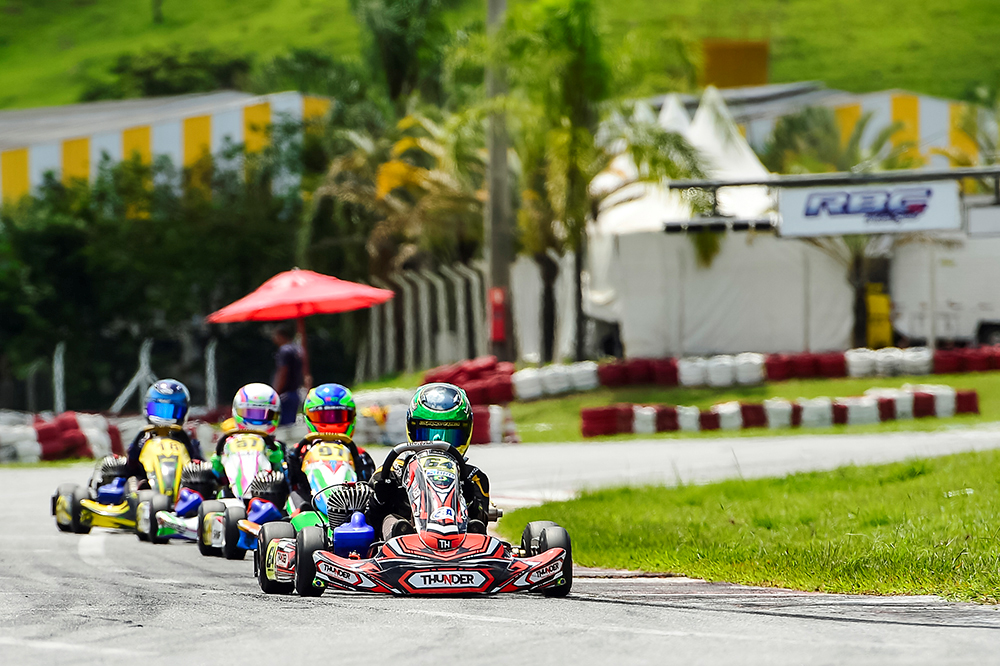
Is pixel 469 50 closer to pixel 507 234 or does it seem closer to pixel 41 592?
pixel 507 234

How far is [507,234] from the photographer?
24406 millimetres

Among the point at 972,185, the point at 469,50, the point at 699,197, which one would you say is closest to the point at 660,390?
the point at 699,197

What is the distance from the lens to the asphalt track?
522cm

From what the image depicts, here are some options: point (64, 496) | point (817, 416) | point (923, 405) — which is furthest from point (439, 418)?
point (923, 405)

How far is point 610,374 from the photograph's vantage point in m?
24.1

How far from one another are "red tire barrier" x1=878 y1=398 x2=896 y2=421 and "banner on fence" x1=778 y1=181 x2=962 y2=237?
2.44 metres

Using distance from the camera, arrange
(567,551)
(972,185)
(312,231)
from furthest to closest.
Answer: (972,185) → (312,231) → (567,551)

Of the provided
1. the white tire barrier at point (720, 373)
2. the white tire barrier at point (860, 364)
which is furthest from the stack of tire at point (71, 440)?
the white tire barrier at point (860, 364)

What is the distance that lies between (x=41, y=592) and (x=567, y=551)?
2.71 meters

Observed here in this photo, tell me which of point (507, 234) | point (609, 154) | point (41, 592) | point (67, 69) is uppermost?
point (67, 69)

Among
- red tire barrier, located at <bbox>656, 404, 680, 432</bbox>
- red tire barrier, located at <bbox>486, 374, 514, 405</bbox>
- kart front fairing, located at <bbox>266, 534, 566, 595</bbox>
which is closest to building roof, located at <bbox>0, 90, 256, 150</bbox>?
red tire barrier, located at <bbox>486, 374, 514, 405</bbox>

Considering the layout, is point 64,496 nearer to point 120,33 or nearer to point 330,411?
point 330,411

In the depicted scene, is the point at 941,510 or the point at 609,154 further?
the point at 609,154

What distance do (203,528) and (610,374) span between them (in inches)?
611
